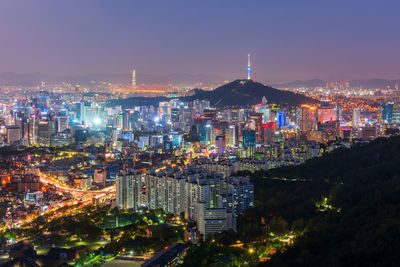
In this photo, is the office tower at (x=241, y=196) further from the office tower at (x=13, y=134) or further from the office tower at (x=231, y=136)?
the office tower at (x=13, y=134)

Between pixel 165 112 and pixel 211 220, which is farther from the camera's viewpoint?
pixel 165 112

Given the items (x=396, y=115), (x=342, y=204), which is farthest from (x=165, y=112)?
(x=342, y=204)

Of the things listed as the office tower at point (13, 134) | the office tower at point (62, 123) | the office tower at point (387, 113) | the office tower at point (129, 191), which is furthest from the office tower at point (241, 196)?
the office tower at point (387, 113)

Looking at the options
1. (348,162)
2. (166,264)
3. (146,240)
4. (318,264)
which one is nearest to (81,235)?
(146,240)

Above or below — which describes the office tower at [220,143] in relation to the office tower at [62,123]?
below

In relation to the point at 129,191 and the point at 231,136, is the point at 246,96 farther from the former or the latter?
the point at 129,191

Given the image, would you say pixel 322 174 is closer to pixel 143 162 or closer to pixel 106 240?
pixel 106 240
